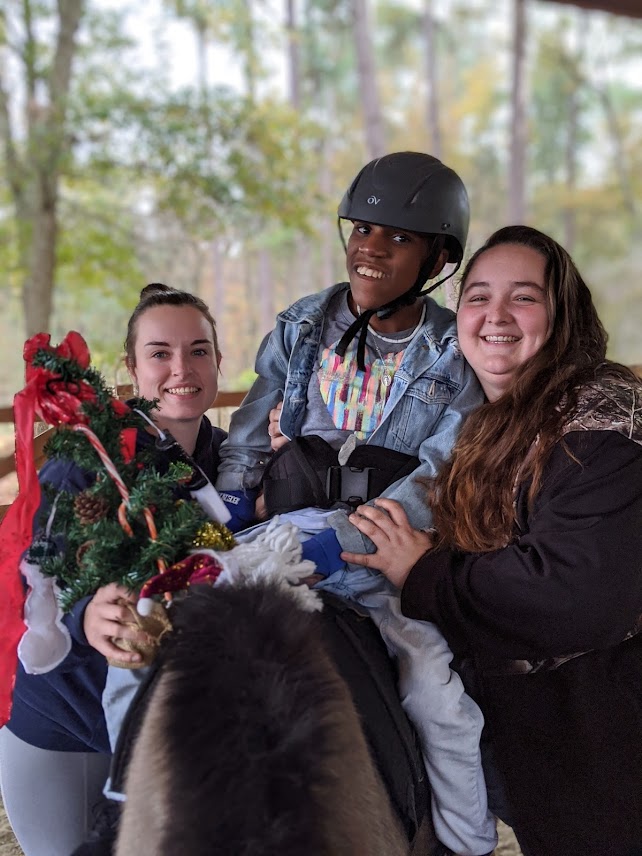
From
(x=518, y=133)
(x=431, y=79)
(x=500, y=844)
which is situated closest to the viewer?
(x=500, y=844)

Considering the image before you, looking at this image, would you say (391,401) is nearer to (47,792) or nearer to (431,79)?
(47,792)

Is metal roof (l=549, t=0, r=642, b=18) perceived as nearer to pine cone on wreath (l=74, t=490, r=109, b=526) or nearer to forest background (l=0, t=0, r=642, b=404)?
forest background (l=0, t=0, r=642, b=404)

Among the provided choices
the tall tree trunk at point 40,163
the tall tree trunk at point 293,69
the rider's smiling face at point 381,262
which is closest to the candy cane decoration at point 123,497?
the rider's smiling face at point 381,262

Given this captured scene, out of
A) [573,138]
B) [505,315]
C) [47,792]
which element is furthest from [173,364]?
[573,138]

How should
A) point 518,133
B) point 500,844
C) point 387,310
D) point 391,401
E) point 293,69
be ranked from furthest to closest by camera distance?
point 518,133
point 293,69
point 500,844
point 387,310
point 391,401

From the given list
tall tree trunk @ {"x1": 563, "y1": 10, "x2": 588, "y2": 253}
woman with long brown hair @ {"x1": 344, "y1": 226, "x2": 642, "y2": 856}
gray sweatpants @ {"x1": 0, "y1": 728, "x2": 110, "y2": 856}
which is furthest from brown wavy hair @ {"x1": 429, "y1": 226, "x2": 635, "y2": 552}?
tall tree trunk @ {"x1": 563, "y1": 10, "x2": 588, "y2": 253}

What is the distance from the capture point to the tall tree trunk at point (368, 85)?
37.6ft

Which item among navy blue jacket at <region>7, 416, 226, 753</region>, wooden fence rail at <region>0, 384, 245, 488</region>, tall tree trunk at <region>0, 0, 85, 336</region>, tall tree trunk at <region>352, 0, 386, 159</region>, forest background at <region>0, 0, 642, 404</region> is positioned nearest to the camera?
navy blue jacket at <region>7, 416, 226, 753</region>

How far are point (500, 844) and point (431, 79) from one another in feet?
48.0

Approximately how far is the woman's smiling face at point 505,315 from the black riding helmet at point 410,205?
0.21 metres

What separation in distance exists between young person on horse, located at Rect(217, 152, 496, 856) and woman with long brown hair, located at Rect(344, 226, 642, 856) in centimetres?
8

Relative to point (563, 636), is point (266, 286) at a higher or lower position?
higher

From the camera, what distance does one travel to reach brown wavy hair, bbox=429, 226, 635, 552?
177cm

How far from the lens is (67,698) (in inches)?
64.4
